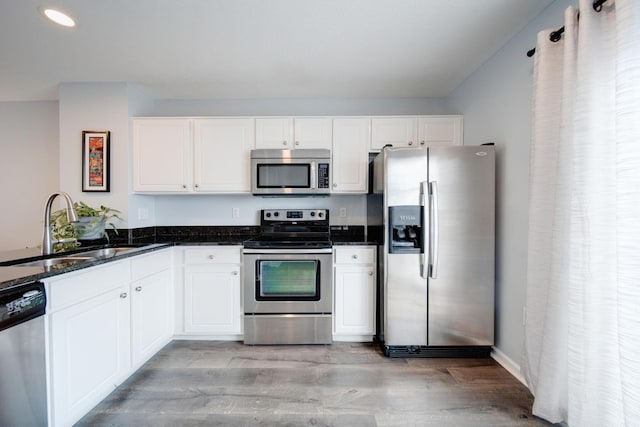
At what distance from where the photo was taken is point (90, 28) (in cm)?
188

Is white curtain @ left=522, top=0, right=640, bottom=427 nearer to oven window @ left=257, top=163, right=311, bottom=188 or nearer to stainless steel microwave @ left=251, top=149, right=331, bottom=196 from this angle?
stainless steel microwave @ left=251, top=149, right=331, bottom=196

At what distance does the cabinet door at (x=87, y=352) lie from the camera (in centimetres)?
143

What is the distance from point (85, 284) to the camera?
160 centimetres

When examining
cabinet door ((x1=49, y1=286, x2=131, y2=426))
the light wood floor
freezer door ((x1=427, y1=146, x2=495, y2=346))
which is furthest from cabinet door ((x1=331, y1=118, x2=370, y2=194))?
cabinet door ((x1=49, y1=286, x2=131, y2=426))

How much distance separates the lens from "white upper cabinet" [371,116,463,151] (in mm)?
2785

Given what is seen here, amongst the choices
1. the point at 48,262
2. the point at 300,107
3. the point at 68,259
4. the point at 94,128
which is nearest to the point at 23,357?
the point at 48,262

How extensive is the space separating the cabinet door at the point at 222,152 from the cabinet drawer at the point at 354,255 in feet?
3.90

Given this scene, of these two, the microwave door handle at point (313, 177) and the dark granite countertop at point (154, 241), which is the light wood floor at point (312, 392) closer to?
the dark granite countertop at point (154, 241)

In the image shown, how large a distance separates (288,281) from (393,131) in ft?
5.97

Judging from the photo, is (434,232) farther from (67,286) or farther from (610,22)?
(67,286)

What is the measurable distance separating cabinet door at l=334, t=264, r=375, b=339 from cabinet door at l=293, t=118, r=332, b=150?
1256mm

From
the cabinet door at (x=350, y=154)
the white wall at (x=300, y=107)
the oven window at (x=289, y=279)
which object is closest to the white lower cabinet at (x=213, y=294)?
the oven window at (x=289, y=279)

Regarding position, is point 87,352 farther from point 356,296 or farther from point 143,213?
point 356,296

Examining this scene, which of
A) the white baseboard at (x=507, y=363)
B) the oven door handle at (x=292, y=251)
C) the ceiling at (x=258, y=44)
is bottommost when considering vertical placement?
the white baseboard at (x=507, y=363)
